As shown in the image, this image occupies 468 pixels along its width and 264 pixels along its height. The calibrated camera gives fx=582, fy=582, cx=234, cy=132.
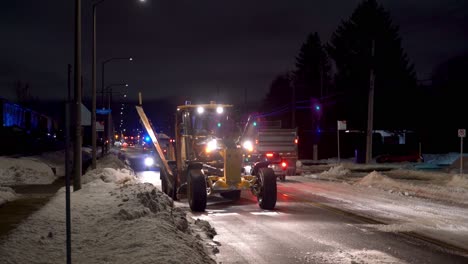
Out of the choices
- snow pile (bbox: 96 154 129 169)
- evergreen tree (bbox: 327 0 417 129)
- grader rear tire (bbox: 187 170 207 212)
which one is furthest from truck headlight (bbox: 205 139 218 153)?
evergreen tree (bbox: 327 0 417 129)

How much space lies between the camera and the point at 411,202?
19.6m

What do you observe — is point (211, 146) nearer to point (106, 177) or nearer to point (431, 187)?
point (106, 177)

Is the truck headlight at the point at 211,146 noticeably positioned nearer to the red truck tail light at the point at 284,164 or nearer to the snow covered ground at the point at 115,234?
the snow covered ground at the point at 115,234

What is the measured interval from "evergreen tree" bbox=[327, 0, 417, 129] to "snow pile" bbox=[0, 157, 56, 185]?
3495 cm

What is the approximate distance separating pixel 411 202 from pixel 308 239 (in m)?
8.66

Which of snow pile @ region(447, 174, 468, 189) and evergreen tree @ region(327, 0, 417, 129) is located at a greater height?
evergreen tree @ region(327, 0, 417, 129)

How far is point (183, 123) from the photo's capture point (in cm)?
1923

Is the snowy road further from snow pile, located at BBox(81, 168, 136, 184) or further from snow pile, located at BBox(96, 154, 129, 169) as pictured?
snow pile, located at BBox(96, 154, 129, 169)

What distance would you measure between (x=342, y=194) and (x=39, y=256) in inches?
622

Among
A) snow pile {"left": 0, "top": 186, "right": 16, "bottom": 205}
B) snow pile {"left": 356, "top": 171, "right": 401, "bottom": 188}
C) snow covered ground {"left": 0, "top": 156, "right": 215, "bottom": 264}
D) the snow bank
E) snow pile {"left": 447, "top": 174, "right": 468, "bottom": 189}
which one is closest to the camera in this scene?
snow covered ground {"left": 0, "top": 156, "right": 215, "bottom": 264}

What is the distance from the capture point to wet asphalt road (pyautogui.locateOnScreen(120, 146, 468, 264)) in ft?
33.8

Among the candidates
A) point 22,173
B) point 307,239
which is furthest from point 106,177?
point 307,239

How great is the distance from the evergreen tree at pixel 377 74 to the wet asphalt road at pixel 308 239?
40.2m

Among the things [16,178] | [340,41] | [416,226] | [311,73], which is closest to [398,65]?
[340,41]
